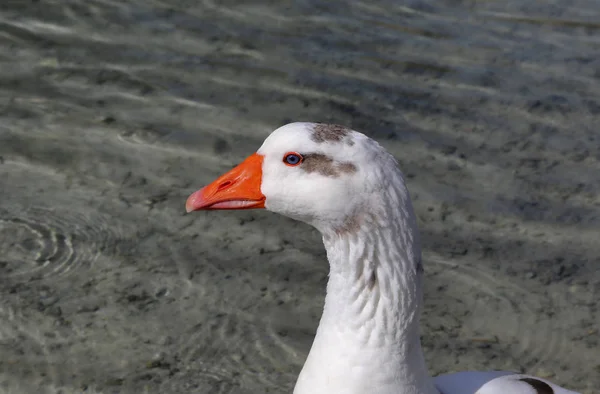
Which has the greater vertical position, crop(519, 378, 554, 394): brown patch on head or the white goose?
the white goose

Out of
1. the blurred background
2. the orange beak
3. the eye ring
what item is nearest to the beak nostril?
the orange beak

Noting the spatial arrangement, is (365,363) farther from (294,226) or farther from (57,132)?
(57,132)

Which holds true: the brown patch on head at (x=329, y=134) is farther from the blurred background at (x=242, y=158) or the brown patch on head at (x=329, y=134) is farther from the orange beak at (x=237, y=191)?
the blurred background at (x=242, y=158)

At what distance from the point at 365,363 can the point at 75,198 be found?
317 centimetres

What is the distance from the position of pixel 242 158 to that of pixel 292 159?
3.18 m

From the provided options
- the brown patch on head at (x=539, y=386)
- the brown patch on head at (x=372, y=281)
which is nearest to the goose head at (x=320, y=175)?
the brown patch on head at (x=372, y=281)

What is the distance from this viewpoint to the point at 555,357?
4.98m

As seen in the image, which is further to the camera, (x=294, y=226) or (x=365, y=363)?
(x=294, y=226)

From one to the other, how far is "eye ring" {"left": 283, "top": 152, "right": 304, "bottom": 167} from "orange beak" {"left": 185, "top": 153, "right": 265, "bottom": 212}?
0.13 m

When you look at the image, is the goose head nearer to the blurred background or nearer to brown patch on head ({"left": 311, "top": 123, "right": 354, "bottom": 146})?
brown patch on head ({"left": 311, "top": 123, "right": 354, "bottom": 146})

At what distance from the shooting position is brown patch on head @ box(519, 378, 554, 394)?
12.7 feet

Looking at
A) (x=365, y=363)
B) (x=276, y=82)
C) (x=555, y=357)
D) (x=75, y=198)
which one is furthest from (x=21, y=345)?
(x=276, y=82)

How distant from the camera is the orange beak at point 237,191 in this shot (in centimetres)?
343

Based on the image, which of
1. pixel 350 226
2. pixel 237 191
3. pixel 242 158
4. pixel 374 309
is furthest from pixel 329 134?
pixel 242 158
